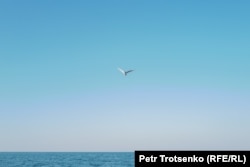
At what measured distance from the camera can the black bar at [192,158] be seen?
16.0m

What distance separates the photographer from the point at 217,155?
16109 millimetres

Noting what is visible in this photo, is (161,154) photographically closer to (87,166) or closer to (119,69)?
(119,69)

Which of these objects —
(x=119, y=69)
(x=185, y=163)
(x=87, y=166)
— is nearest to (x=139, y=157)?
(x=185, y=163)

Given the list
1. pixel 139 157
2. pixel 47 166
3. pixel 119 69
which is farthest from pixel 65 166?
pixel 139 157

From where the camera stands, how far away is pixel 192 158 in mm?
16391

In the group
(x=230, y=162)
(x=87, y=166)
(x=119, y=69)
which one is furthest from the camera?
(x=87, y=166)

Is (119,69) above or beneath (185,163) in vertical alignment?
above

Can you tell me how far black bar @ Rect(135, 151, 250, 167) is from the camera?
16016mm

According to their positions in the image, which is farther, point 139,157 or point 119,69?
point 119,69

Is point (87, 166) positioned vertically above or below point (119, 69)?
below

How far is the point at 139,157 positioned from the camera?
55.3 feet

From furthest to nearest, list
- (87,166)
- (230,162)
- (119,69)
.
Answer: (87,166) < (119,69) < (230,162)

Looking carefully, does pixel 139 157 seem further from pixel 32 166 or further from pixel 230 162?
pixel 32 166

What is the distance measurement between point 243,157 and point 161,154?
10.3 ft
